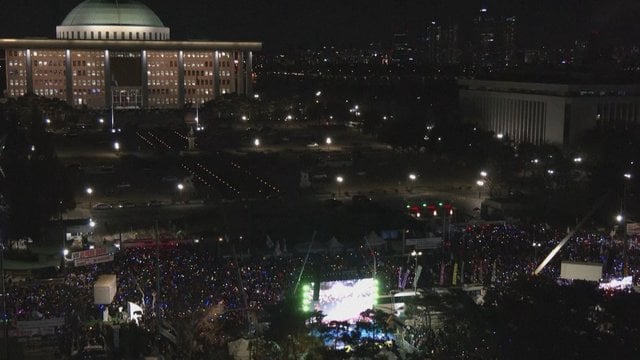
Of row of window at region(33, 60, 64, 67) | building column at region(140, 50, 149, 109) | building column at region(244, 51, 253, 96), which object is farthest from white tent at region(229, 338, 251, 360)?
building column at region(244, 51, 253, 96)

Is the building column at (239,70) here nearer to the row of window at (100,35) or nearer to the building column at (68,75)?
the row of window at (100,35)

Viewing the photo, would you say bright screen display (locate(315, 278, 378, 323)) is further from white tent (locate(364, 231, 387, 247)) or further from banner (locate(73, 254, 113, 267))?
white tent (locate(364, 231, 387, 247))

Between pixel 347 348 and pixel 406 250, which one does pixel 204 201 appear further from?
pixel 347 348

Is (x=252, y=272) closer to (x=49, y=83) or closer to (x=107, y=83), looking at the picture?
(x=107, y=83)

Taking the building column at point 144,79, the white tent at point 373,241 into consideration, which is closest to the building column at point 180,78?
the building column at point 144,79

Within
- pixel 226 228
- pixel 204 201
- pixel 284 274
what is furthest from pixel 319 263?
pixel 204 201

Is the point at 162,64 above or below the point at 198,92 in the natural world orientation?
above

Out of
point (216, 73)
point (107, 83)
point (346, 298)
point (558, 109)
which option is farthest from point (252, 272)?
point (216, 73)
